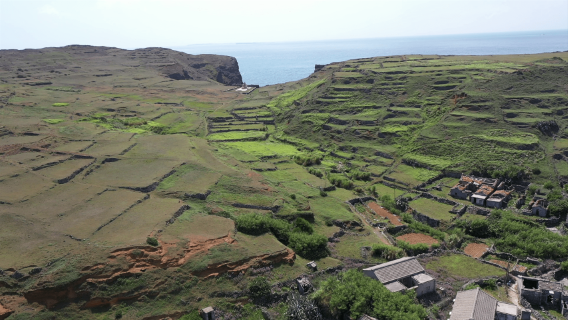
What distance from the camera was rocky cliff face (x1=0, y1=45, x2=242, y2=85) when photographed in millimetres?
138875

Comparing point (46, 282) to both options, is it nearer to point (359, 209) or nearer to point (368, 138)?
point (359, 209)

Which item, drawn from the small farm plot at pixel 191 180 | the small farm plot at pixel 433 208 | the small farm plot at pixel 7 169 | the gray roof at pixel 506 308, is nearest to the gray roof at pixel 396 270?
the gray roof at pixel 506 308

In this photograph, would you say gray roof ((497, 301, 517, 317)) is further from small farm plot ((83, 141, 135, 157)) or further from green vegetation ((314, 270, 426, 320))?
small farm plot ((83, 141, 135, 157))

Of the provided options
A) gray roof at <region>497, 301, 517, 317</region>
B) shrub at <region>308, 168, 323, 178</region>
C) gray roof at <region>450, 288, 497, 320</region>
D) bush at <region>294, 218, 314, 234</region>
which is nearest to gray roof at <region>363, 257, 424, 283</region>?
gray roof at <region>450, 288, 497, 320</region>

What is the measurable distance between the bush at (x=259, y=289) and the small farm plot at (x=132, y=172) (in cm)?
1986

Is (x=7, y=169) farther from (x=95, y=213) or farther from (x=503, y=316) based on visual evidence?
(x=503, y=316)

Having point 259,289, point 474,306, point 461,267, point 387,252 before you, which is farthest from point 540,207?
point 259,289

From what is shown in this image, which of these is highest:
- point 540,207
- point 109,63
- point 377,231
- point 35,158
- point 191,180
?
point 109,63

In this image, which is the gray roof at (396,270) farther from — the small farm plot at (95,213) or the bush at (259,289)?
the small farm plot at (95,213)

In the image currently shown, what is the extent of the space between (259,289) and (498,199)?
3704 cm

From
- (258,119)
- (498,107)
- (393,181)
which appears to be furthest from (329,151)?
(498,107)

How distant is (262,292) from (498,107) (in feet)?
209

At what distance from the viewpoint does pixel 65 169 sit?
158 feet

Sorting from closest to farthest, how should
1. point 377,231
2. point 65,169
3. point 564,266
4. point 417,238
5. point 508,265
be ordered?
point 508,265 → point 564,266 → point 417,238 → point 377,231 → point 65,169
